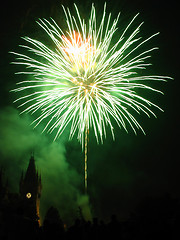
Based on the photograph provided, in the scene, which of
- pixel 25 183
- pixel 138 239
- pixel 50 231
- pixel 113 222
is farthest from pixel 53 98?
pixel 25 183

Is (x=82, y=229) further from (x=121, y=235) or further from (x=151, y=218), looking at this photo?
(x=151, y=218)

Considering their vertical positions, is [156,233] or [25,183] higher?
[25,183]

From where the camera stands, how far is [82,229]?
8367 mm

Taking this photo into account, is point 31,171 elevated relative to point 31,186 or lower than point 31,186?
elevated

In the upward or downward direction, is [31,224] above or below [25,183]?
below

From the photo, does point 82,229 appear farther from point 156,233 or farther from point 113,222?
point 156,233

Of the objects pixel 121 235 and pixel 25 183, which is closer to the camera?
pixel 121 235

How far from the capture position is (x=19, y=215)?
17.3m

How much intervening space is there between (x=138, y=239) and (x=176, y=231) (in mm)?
A: 1216

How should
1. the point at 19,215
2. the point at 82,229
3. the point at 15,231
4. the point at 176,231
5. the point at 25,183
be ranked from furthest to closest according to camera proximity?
the point at 25,183 → the point at 19,215 → the point at 15,231 → the point at 82,229 → the point at 176,231

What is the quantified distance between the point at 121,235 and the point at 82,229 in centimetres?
168

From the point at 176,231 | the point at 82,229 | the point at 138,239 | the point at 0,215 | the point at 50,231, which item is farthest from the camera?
the point at 0,215

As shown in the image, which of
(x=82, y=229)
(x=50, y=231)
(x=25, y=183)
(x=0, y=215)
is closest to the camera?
(x=82, y=229)

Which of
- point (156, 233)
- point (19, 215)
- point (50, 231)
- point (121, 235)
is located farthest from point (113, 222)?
point (19, 215)
